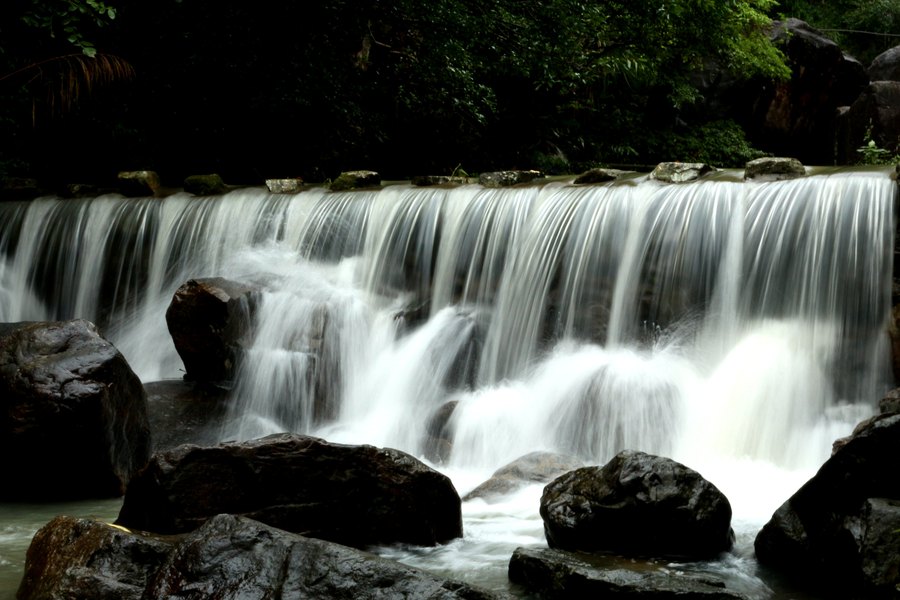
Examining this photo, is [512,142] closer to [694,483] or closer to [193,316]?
[193,316]

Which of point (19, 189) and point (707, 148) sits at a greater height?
point (707, 148)

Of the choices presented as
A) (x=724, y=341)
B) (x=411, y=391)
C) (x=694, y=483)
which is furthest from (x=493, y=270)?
(x=694, y=483)

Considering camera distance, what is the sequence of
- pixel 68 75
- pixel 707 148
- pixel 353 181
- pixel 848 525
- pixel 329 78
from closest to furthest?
pixel 848 525
pixel 353 181
pixel 68 75
pixel 329 78
pixel 707 148

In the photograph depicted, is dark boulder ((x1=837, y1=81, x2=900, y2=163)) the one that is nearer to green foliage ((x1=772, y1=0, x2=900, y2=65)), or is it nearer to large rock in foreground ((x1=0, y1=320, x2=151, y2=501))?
green foliage ((x1=772, y1=0, x2=900, y2=65))

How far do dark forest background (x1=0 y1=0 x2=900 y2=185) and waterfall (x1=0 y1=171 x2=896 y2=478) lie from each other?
3.23 meters

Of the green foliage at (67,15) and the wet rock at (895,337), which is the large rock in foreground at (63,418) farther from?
the wet rock at (895,337)

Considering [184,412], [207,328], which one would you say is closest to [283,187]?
[207,328]

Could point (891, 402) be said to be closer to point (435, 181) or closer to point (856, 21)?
point (435, 181)

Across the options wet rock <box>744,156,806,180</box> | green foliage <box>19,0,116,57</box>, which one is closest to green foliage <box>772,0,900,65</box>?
wet rock <box>744,156,806,180</box>

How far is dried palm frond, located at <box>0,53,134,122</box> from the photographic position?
12102 mm

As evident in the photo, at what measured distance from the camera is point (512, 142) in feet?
57.2

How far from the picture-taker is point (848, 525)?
4484mm

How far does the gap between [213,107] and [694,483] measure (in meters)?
11.9

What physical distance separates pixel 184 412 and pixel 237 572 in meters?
5.15
